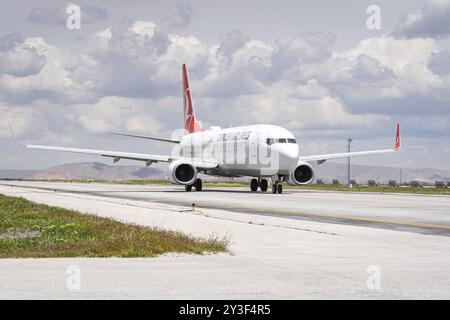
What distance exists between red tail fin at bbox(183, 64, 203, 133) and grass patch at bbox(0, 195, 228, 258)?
46.7 m

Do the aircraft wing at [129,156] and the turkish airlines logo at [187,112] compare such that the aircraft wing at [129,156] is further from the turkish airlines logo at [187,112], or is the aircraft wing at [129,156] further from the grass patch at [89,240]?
the grass patch at [89,240]

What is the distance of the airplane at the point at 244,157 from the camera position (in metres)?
46.3

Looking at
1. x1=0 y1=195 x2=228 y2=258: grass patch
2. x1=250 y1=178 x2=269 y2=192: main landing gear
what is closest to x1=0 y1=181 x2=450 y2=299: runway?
x1=0 y1=195 x2=228 y2=258: grass patch

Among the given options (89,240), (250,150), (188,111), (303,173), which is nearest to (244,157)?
(250,150)

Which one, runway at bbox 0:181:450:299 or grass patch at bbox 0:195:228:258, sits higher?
grass patch at bbox 0:195:228:258

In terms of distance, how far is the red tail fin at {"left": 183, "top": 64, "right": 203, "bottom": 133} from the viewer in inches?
2635

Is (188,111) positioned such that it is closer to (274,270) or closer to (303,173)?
(303,173)

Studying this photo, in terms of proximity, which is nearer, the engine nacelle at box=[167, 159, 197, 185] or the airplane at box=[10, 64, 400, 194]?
the airplane at box=[10, 64, 400, 194]

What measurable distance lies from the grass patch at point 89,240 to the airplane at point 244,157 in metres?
26.9

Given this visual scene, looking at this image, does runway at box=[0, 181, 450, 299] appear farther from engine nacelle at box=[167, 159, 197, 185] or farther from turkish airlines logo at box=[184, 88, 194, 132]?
turkish airlines logo at box=[184, 88, 194, 132]

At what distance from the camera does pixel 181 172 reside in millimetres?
50938

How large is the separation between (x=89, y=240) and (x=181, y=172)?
3604cm
